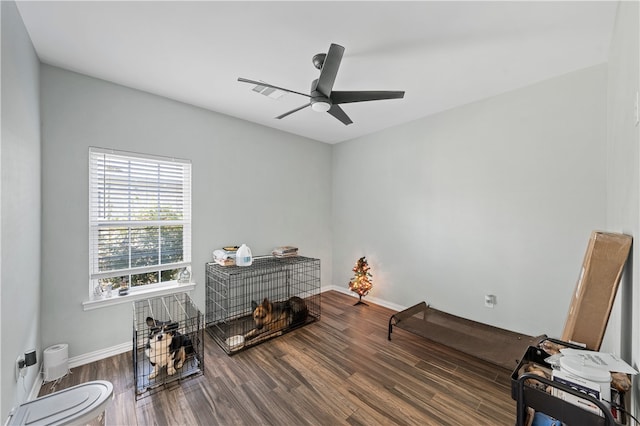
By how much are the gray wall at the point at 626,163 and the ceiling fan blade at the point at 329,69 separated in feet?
4.71

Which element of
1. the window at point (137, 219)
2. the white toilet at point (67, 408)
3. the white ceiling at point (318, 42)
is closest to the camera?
the white toilet at point (67, 408)

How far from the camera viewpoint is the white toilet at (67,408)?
1338mm

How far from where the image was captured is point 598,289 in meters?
1.47

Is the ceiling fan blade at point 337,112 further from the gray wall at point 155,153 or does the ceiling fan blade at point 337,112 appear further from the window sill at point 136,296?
the window sill at point 136,296

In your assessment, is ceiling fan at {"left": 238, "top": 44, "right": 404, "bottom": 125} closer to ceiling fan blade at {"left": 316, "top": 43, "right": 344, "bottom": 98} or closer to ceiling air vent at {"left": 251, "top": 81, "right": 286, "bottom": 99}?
ceiling fan blade at {"left": 316, "top": 43, "right": 344, "bottom": 98}

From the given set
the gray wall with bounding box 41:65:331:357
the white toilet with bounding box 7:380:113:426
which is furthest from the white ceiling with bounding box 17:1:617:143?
the white toilet with bounding box 7:380:113:426

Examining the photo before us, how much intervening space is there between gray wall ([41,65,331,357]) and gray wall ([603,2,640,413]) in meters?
3.51

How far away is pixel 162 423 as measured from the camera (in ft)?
5.77

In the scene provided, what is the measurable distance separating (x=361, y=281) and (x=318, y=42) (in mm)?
3171

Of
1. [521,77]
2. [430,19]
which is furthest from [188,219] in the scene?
[521,77]

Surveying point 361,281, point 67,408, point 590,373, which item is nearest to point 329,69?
point 590,373

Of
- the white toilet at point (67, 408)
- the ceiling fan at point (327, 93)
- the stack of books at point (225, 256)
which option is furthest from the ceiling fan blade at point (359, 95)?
the white toilet at point (67, 408)

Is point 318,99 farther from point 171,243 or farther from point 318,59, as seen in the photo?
point 171,243

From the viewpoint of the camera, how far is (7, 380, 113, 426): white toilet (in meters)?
1.34
